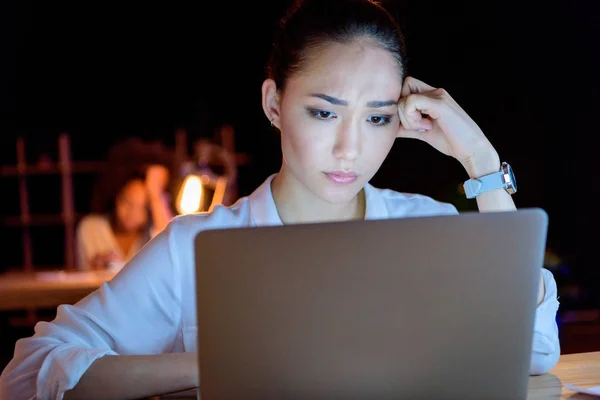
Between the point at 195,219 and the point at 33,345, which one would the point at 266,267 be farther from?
the point at 195,219

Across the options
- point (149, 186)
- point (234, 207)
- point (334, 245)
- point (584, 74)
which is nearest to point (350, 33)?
point (234, 207)

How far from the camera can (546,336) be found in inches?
50.8

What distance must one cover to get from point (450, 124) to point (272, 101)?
14.7 inches

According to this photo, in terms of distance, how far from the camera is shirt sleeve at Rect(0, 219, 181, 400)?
1146 mm

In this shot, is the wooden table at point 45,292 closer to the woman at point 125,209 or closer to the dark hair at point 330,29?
the woman at point 125,209

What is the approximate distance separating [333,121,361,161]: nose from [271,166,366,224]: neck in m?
0.18

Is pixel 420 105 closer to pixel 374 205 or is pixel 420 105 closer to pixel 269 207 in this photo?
pixel 374 205

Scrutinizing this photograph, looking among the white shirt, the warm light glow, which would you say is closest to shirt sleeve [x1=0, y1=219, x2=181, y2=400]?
the white shirt

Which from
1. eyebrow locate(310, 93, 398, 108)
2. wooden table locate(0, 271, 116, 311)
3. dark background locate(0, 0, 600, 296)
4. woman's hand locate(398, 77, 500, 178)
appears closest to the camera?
eyebrow locate(310, 93, 398, 108)

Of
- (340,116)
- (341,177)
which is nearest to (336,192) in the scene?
(341,177)

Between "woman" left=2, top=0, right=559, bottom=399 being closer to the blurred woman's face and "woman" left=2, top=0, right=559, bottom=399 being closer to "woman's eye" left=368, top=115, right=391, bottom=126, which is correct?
"woman's eye" left=368, top=115, right=391, bottom=126

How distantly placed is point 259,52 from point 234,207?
18.6 feet

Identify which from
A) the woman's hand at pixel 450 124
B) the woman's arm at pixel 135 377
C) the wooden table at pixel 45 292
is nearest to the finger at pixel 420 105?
the woman's hand at pixel 450 124

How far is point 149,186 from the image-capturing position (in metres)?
4.40
